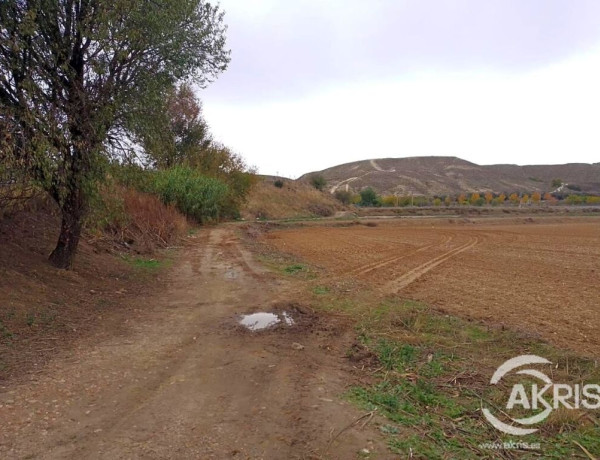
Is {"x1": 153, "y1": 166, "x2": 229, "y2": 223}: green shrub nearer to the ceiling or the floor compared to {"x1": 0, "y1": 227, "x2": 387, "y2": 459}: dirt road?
nearer to the ceiling

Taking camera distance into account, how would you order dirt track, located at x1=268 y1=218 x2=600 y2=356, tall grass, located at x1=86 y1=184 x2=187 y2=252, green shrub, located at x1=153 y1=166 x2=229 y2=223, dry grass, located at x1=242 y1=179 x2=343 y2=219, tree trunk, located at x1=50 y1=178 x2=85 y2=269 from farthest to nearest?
dry grass, located at x1=242 y1=179 x2=343 y2=219
green shrub, located at x1=153 y1=166 x2=229 y2=223
tall grass, located at x1=86 y1=184 x2=187 y2=252
tree trunk, located at x1=50 y1=178 x2=85 y2=269
dirt track, located at x1=268 y1=218 x2=600 y2=356

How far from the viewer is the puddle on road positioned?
26.1ft

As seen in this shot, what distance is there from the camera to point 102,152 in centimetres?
991

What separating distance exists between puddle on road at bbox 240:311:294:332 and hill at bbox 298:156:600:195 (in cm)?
10908

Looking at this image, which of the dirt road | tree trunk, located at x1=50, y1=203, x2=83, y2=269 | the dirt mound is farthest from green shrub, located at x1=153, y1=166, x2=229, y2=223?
the dirt road

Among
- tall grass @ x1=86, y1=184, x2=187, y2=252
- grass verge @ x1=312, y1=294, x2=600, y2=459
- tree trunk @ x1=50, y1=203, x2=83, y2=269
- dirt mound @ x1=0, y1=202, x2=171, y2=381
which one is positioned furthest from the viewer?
tall grass @ x1=86, y1=184, x2=187, y2=252

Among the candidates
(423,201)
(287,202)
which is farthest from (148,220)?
(423,201)

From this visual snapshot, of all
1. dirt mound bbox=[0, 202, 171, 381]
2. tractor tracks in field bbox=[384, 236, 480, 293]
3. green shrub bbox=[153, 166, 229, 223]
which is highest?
green shrub bbox=[153, 166, 229, 223]

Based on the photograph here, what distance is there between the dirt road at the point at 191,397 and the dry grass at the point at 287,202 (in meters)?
49.3

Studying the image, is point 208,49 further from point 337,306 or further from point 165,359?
point 165,359

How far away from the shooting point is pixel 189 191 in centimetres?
3247

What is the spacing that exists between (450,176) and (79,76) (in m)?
133

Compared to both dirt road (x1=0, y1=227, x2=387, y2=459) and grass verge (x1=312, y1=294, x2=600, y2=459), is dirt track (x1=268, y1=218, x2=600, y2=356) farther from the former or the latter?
dirt road (x1=0, y1=227, x2=387, y2=459)

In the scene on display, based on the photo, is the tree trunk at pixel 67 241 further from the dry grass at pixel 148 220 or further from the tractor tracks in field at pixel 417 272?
the tractor tracks in field at pixel 417 272
